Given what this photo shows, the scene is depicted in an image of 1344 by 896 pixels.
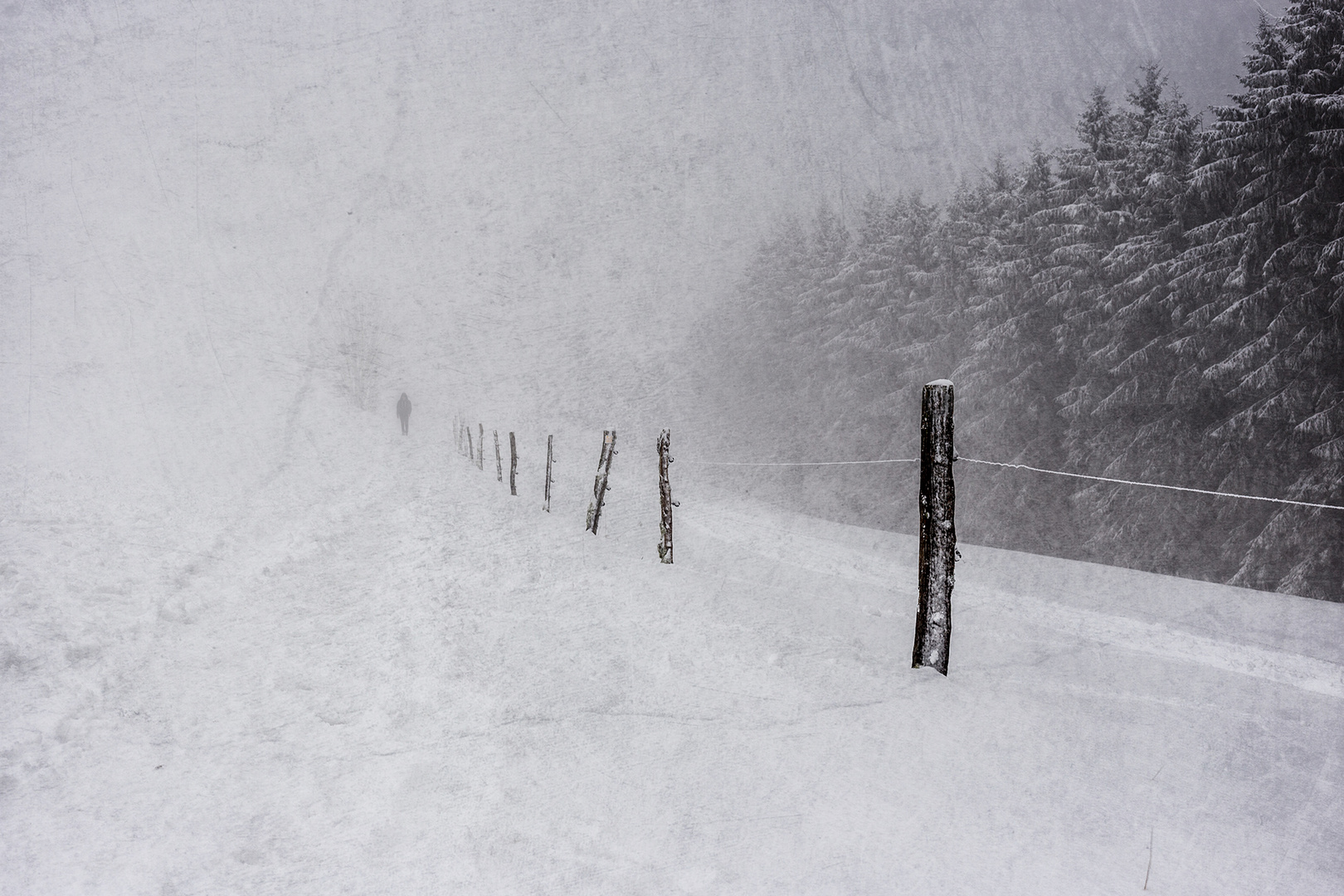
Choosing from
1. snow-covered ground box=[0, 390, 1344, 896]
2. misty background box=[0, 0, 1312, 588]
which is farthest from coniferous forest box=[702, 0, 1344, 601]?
snow-covered ground box=[0, 390, 1344, 896]

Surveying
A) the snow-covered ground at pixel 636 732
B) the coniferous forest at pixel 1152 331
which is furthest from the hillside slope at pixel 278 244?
the snow-covered ground at pixel 636 732

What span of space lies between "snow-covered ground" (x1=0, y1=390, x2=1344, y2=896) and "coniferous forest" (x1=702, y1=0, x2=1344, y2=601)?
7100 millimetres

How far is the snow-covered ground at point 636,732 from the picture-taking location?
3625mm

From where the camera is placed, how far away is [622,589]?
8.33 metres

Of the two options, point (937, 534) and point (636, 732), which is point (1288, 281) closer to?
point (937, 534)

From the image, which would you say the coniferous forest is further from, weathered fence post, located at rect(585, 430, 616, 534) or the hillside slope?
weathered fence post, located at rect(585, 430, 616, 534)

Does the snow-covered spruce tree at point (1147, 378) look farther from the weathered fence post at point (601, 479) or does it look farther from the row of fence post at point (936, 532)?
the row of fence post at point (936, 532)

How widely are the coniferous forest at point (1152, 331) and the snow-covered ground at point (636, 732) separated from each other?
7.10 meters

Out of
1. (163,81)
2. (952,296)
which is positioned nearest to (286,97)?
(163,81)

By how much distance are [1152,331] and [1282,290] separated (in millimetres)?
3596

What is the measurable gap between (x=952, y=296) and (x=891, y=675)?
880 inches

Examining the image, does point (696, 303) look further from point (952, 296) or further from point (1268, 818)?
point (1268, 818)

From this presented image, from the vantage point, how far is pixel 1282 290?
1398cm

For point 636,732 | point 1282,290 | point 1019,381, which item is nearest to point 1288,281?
point 1282,290
